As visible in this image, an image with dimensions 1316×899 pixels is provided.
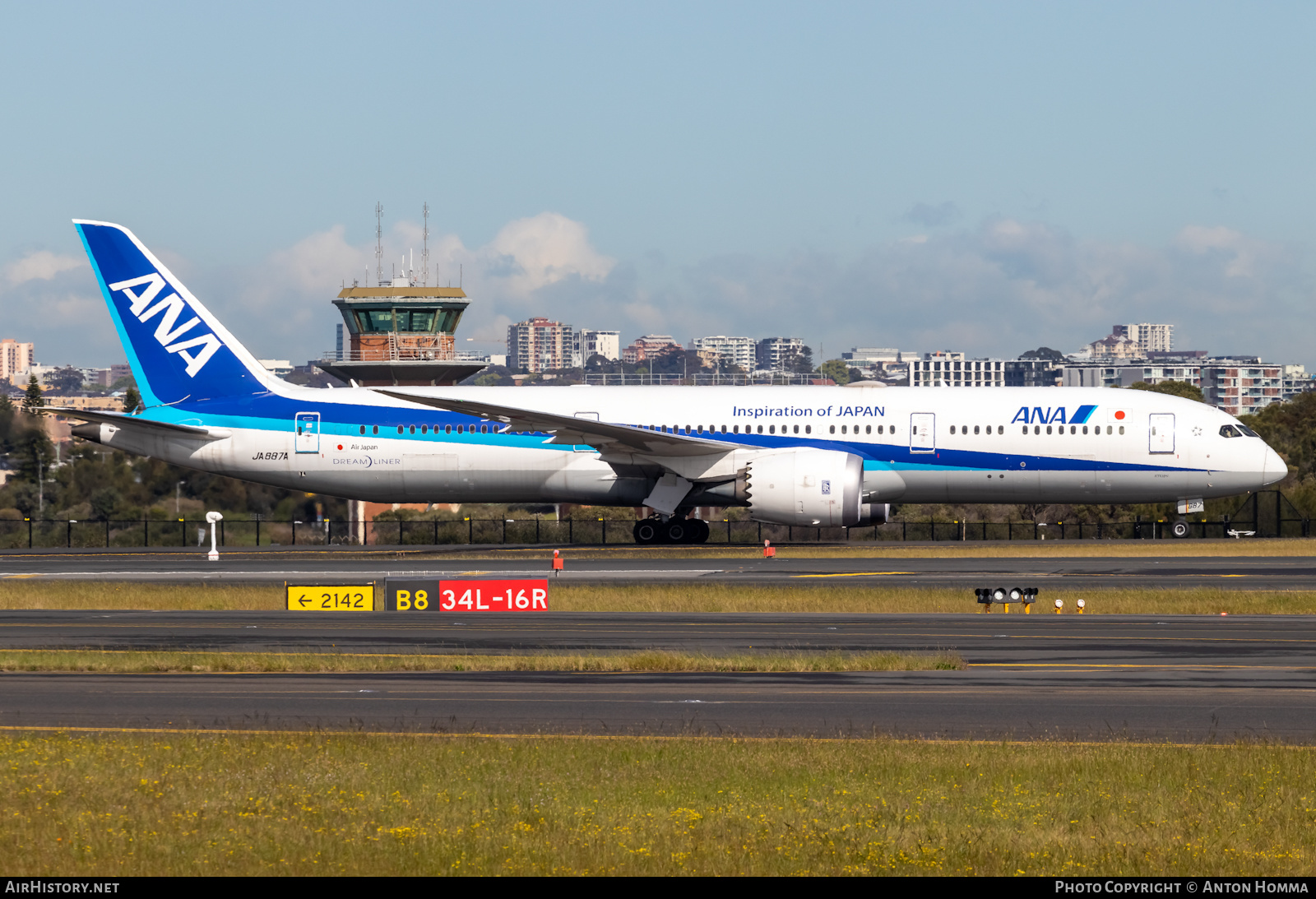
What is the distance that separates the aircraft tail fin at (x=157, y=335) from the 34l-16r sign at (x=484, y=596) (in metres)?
19.6

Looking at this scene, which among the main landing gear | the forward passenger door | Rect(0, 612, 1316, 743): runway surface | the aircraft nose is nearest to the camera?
Rect(0, 612, 1316, 743): runway surface

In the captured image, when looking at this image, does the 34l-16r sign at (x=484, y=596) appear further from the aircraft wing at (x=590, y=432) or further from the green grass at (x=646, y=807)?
the green grass at (x=646, y=807)

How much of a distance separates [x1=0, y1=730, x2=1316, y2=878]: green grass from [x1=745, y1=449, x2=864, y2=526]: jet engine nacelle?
92.3 feet

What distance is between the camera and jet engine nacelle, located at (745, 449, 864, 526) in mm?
42938

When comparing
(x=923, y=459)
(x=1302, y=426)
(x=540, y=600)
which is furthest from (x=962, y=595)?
(x=1302, y=426)

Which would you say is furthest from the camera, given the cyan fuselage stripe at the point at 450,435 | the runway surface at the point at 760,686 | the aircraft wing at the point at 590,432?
the cyan fuselage stripe at the point at 450,435

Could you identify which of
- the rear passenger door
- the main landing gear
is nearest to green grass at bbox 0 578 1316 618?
the rear passenger door

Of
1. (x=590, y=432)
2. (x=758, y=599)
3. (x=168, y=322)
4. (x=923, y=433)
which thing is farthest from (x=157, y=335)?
(x=758, y=599)

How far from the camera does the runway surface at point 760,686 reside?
1620 cm

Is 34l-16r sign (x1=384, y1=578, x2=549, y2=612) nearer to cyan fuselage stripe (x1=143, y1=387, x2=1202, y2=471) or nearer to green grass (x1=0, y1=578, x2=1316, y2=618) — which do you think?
green grass (x1=0, y1=578, x2=1316, y2=618)

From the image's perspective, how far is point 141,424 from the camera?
1855 inches

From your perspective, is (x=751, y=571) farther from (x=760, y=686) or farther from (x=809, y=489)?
(x=760, y=686)

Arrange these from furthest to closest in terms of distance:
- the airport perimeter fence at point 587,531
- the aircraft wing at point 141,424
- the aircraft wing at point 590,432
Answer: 1. the airport perimeter fence at point 587,531
2. the aircraft wing at point 141,424
3. the aircraft wing at point 590,432

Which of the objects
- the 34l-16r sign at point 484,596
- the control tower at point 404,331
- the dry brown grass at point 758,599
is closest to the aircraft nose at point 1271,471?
the dry brown grass at point 758,599
